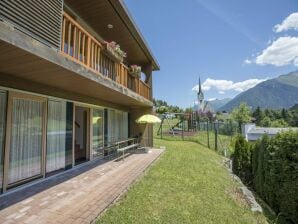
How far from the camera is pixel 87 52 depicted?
A: 5.54 meters

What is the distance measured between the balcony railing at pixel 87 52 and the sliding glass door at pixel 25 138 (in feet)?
5.48

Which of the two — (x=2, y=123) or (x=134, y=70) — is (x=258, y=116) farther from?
(x=2, y=123)

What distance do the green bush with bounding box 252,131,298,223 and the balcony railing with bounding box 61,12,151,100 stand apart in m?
5.08

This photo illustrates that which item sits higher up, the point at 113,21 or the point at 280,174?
the point at 113,21

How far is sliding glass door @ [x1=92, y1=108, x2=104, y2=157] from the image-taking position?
29.4ft

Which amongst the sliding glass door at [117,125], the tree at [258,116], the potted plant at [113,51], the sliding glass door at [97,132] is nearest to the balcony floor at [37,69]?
the potted plant at [113,51]

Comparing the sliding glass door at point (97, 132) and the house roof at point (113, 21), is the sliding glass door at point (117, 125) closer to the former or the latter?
the sliding glass door at point (97, 132)

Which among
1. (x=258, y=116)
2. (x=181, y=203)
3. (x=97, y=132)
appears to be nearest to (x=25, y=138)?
(x=181, y=203)

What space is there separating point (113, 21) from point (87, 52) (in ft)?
9.76

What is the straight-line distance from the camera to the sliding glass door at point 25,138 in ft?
16.1

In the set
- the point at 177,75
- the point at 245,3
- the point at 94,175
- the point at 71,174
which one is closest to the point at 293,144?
the point at 94,175

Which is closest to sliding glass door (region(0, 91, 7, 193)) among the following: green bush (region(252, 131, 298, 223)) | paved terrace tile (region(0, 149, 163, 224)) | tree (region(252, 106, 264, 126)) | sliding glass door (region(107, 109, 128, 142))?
paved terrace tile (region(0, 149, 163, 224))

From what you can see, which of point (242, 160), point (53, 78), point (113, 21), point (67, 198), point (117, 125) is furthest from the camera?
point (117, 125)

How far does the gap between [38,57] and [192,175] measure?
5.81 m
